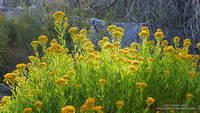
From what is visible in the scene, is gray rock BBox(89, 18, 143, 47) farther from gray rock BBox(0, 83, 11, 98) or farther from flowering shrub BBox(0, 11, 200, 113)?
flowering shrub BBox(0, 11, 200, 113)

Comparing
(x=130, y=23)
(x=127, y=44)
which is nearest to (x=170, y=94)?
(x=127, y=44)

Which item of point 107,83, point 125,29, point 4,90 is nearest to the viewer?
point 107,83

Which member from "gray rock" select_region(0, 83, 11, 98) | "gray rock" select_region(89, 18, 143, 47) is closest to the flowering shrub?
"gray rock" select_region(0, 83, 11, 98)

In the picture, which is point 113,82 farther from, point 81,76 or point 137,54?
point 137,54

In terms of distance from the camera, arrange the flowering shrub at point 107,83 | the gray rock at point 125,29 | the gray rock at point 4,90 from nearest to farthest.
Answer: the flowering shrub at point 107,83, the gray rock at point 4,90, the gray rock at point 125,29

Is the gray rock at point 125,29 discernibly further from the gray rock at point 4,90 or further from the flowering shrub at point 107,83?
the flowering shrub at point 107,83

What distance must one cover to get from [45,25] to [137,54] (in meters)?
3.26

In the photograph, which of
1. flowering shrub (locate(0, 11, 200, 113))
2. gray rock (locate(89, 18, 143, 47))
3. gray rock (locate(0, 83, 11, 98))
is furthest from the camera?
gray rock (locate(89, 18, 143, 47))

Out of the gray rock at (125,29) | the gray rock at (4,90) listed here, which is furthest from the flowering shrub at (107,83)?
the gray rock at (125,29)

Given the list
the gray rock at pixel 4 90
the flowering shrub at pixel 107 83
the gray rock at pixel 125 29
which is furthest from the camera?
the gray rock at pixel 125 29

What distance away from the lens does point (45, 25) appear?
650 centimetres

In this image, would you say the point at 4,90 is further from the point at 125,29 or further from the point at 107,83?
the point at 107,83

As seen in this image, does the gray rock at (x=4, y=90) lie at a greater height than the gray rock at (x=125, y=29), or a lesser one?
lesser

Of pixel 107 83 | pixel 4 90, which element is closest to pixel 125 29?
pixel 4 90
